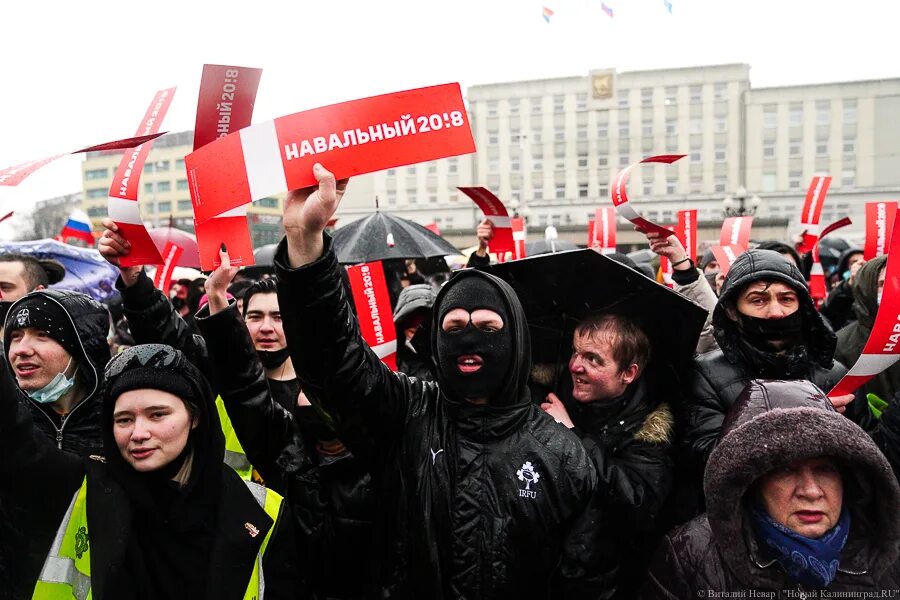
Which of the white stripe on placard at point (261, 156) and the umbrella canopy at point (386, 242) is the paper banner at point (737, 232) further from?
the white stripe on placard at point (261, 156)

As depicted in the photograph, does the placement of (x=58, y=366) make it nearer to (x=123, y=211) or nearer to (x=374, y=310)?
(x=123, y=211)

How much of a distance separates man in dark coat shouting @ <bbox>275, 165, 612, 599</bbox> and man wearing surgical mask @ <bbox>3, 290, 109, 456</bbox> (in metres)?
1.10

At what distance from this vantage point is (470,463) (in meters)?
2.25

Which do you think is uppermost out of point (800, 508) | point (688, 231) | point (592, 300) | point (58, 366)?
point (688, 231)

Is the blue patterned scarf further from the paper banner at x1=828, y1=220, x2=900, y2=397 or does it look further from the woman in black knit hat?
the woman in black knit hat

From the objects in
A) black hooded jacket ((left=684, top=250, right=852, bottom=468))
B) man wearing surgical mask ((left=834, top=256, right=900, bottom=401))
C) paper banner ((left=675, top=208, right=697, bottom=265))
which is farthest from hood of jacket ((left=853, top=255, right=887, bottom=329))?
paper banner ((left=675, top=208, right=697, bottom=265))

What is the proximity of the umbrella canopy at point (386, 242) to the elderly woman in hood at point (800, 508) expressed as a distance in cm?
572

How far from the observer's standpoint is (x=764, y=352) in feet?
9.55

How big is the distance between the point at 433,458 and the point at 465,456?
0.32 feet

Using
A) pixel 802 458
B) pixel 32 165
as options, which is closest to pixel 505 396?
pixel 802 458

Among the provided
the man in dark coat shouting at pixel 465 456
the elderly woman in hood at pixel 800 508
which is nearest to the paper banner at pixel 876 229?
the elderly woman in hood at pixel 800 508

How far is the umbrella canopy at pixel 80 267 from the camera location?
254 inches

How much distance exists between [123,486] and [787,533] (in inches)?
74.1

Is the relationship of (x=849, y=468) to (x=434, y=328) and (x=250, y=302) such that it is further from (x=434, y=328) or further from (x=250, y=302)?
(x=250, y=302)
